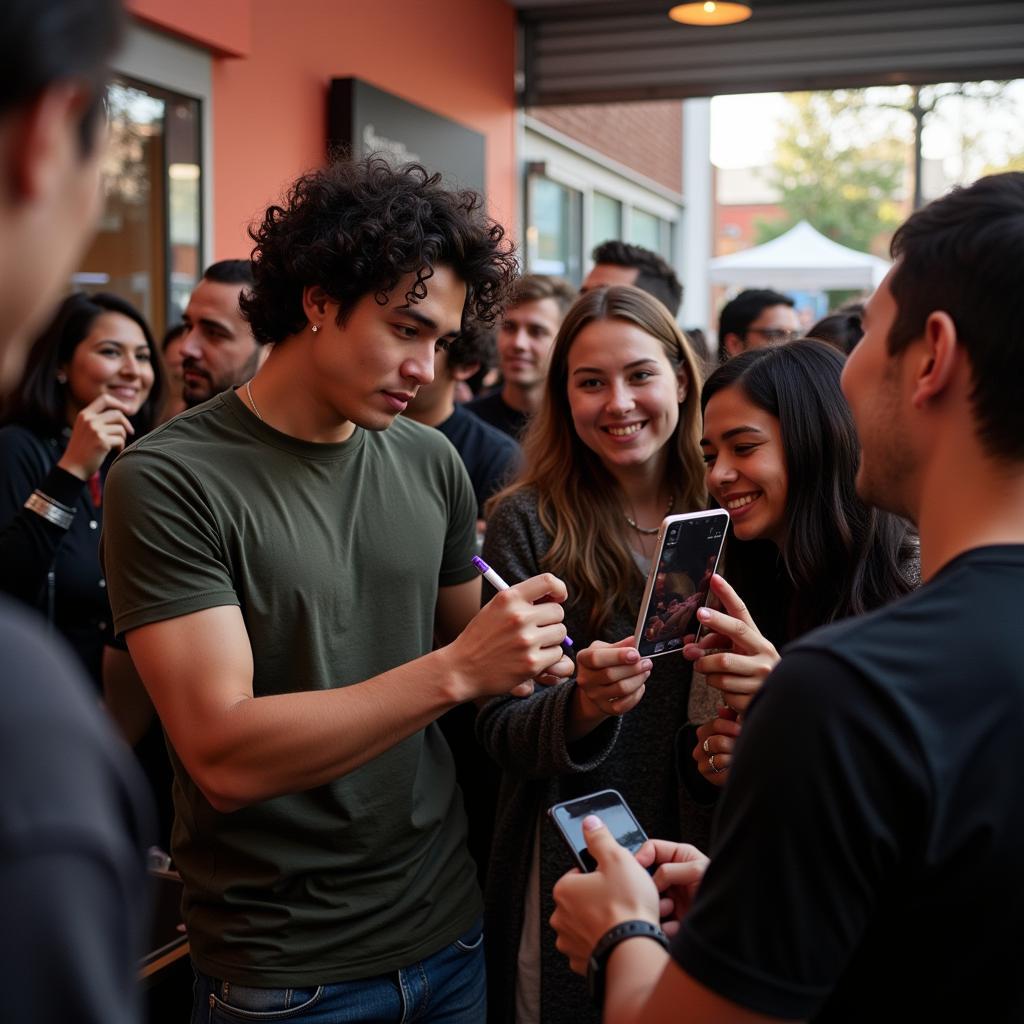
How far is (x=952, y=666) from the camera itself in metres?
1.01

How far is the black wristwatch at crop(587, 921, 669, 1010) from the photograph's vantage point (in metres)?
1.27

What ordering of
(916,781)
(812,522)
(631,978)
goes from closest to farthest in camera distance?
(916,781) → (631,978) → (812,522)

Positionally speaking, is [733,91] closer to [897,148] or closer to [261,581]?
[261,581]

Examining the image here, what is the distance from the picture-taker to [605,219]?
38.5 feet

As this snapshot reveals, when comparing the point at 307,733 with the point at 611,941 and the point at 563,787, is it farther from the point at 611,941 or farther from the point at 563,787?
the point at 563,787

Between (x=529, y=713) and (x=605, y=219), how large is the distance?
10151 millimetres

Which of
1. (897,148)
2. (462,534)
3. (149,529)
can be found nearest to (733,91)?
(462,534)

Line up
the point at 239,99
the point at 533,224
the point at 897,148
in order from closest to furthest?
the point at 239,99, the point at 533,224, the point at 897,148

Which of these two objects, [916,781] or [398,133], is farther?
[398,133]

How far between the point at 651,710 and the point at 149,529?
1.07m

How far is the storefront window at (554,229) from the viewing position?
932 centimetres

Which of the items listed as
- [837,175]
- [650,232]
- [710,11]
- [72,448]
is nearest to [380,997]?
[72,448]

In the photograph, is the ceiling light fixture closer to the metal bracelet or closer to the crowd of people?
the crowd of people

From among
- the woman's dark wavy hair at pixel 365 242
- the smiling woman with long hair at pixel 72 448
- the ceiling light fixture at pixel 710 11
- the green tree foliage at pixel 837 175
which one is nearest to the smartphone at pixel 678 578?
the woman's dark wavy hair at pixel 365 242
